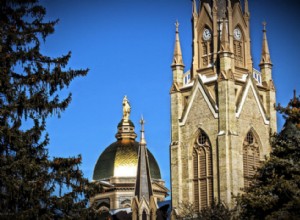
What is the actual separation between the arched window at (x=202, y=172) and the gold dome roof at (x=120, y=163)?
17702 mm

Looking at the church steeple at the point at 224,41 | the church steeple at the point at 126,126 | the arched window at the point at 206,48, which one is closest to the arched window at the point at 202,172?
the arched window at the point at 206,48

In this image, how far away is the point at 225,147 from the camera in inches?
2462

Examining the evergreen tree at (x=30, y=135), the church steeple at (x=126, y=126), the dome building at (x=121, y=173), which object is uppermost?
the church steeple at (x=126, y=126)

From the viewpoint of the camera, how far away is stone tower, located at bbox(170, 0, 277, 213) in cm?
6312

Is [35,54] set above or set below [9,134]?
above

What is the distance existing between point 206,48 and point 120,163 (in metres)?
19.6

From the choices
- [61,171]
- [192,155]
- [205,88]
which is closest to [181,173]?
[192,155]

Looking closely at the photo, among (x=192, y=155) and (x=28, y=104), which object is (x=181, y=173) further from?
(x=28, y=104)

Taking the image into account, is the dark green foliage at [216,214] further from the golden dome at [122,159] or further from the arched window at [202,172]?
the golden dome at [122,159]

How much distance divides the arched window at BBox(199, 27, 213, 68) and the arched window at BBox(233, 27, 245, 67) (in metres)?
1.74

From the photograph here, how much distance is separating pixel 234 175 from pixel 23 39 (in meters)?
35.2

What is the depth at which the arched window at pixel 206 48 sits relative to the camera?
6638cm

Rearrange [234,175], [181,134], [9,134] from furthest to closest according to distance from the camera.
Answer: [181,134], [234,175], [9,134]

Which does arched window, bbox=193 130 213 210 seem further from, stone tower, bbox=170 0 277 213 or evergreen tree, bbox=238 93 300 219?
evergreen tree, bbox=238 93 300 219
